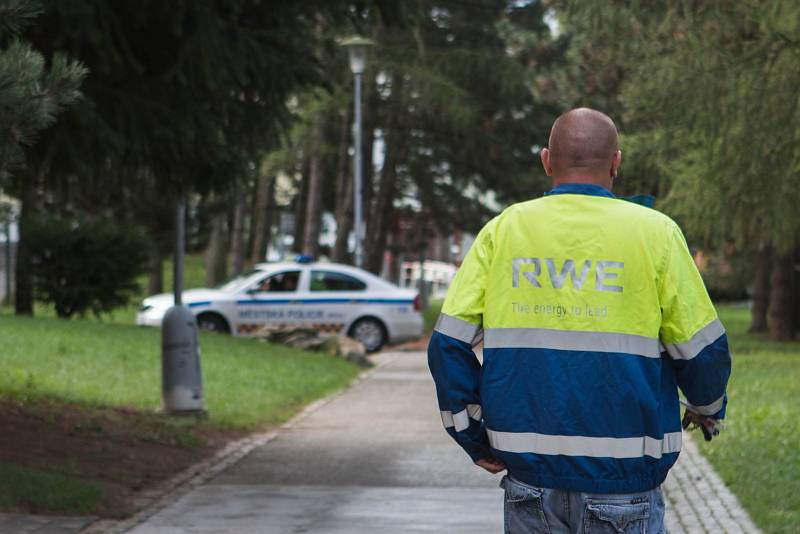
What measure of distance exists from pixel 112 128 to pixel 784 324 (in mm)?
23612

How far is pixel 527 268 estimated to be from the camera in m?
3.90

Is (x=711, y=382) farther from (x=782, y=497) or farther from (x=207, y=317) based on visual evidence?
(x=207, y=317)

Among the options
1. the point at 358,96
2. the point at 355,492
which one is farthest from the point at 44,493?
the point at 358,96

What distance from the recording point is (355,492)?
32.1ft

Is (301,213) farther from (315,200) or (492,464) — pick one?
(492,464)

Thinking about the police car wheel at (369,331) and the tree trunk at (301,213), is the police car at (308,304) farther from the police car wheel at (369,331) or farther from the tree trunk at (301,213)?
the tree trunk at (301,213)

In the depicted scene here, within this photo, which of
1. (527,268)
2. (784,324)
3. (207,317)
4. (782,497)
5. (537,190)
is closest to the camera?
(527,268)

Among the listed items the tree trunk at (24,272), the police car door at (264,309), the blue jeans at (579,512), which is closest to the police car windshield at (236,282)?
the police car door at (264,309)

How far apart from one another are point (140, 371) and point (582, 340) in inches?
551

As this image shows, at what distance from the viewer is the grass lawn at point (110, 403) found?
9508mm

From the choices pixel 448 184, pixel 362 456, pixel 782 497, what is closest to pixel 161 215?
pixel 448 184

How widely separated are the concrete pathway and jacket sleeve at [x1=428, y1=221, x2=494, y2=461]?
4.25 meters

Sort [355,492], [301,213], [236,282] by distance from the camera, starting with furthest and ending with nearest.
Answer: [301,213]
[236,282]
[355,492]

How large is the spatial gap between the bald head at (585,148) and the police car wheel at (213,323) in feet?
74.4
